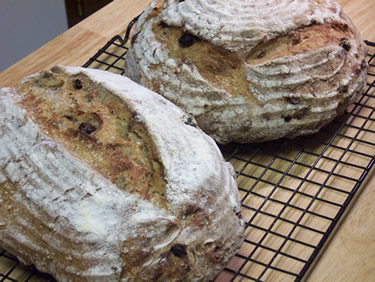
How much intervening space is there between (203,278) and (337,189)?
0.47 meters

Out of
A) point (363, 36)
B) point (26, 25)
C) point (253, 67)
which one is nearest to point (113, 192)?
point (253, 67)

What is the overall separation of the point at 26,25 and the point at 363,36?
4.43ft

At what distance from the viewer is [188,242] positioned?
143 cm

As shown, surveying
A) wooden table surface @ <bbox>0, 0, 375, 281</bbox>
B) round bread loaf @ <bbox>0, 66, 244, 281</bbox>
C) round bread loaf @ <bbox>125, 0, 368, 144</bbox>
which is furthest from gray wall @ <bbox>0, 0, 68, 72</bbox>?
round bread loaf @ <bbox>0, 66, 244, 281</bbox>

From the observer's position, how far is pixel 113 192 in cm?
143

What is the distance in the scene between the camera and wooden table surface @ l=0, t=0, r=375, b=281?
1.58 metres

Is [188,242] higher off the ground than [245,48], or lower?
lower

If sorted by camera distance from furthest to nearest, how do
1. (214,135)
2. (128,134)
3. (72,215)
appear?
1. (214,135)
2. (128,134)
3. (72,215)

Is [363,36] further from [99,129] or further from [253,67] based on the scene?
[99,129]

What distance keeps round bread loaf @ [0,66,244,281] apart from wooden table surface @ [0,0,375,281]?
0.25 metres

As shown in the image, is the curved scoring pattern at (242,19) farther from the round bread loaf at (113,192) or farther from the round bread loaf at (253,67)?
the round bread loaf at (113,192)

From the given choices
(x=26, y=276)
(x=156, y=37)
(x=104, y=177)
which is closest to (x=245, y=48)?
(x=156, y=37)

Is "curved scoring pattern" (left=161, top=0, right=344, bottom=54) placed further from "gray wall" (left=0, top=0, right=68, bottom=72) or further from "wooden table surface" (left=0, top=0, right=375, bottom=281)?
"gray wall" (left=0, top=0, right=68, bottom=72)

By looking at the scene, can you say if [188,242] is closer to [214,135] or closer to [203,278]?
[203,278]
